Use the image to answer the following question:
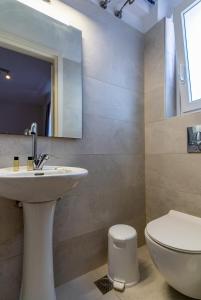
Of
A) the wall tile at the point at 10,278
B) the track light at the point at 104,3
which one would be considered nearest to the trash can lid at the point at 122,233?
the wall tile at the point at 10,278

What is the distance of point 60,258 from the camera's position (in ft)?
4.09

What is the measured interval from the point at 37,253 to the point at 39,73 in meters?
1.07

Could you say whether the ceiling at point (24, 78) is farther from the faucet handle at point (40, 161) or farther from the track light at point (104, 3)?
the track light at point (104, 3)

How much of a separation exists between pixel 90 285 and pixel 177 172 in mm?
1035

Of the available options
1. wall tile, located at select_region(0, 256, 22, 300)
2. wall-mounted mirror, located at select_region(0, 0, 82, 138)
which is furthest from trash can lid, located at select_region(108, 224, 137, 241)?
wall-mounted mirror, located at select_region(0, 0, 82, 138)

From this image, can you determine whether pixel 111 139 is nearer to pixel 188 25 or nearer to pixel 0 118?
pixel 0 118

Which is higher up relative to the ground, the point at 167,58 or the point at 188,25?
the point at 188,25

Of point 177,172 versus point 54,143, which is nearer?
point 54,143

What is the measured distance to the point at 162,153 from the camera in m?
1.58

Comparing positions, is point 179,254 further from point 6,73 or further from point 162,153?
point 6,73

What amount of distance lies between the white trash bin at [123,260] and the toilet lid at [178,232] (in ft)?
0.64

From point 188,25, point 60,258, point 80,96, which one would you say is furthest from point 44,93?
point 188,25

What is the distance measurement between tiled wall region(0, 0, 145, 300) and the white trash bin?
→ 8.3 inches

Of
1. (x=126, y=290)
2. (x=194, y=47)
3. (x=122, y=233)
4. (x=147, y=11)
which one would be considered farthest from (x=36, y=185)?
(x=147, y=11)
